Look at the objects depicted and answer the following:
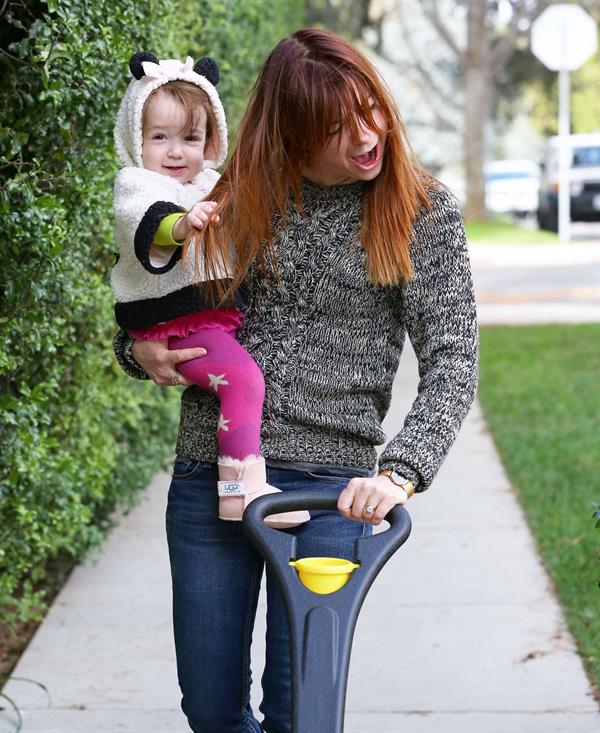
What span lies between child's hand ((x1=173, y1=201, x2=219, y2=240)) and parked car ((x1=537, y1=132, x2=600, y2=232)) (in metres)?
20.8

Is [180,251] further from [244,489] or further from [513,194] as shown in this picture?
[513,194]

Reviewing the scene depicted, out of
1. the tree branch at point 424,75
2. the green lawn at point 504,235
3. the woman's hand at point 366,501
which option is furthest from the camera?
the tree branch at point 424,75

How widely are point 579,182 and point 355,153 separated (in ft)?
70.5

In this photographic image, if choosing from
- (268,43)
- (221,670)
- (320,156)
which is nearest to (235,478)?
(221,670)

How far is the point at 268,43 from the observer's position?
9.05 m

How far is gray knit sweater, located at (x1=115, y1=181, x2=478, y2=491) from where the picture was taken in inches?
97.7

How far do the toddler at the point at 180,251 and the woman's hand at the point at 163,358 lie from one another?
0.05 feet

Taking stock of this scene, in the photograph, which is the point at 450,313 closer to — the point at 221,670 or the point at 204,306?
the point at 204,306

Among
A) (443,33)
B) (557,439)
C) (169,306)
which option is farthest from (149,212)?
(443,33)

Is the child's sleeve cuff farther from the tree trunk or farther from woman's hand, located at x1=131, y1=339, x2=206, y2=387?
the tree trunk

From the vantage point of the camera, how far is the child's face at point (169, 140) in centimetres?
270

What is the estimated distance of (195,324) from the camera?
8.54 ft

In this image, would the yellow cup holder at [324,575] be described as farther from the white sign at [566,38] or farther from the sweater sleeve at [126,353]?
the white sign at [566,38]

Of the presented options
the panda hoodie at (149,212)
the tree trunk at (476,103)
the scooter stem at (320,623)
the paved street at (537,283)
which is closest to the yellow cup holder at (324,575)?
the scooter stem at (320,623)
